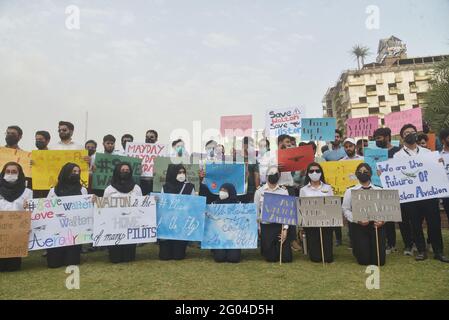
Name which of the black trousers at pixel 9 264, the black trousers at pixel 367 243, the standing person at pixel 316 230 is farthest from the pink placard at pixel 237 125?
the black trousers at pixel 9 264

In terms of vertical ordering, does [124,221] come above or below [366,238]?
above

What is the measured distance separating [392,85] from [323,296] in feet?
202

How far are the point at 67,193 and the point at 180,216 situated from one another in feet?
6.28

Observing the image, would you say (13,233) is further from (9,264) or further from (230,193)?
(230,193)

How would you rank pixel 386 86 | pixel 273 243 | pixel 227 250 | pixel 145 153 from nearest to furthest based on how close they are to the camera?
pixel 273 243
pixel 227 250
pixel 145 153
pixel 386 86

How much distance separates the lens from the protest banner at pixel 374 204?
5191 millimetres

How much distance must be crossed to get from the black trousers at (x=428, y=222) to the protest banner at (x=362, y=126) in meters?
3.31

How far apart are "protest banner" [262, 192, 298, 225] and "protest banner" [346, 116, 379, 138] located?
13.1 ft

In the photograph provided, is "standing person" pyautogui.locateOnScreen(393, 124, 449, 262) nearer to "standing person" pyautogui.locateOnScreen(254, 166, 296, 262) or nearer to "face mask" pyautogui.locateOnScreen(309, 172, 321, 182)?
"face mask" pyautogui.locateOnScreen(309, 172, 321, 182)

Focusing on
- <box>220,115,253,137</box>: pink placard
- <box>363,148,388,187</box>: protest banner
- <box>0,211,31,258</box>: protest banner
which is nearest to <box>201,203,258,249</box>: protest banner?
<box>363,148,388,187</box>: protest banner

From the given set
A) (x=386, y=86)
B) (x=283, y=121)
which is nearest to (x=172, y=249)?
(x=283, y=121)

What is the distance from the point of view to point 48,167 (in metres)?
6.11

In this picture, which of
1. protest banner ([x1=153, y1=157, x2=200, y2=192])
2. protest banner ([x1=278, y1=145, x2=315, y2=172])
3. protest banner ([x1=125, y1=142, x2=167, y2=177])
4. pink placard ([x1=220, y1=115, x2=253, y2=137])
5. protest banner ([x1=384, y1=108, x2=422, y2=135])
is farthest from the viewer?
pink placard ([x1=220, y1=115, x2=253, y2=137])

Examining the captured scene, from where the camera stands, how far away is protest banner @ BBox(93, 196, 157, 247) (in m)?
5.38
